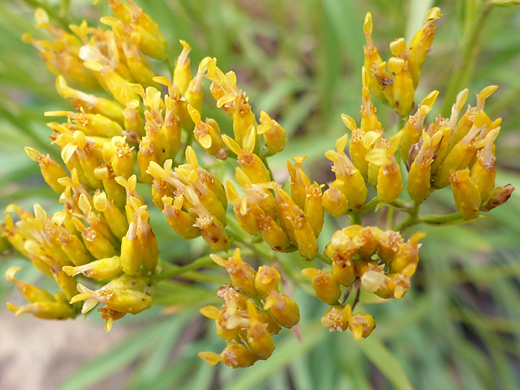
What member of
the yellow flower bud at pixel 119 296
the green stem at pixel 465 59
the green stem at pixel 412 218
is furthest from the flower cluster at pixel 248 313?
the green stem at pixel 465 59

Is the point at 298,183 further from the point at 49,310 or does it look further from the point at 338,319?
the point at 49,310

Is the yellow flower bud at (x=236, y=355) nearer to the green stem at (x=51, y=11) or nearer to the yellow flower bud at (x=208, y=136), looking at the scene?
the yellow flower bud at (x=208, y=136)

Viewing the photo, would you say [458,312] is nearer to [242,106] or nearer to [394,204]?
[394,204]

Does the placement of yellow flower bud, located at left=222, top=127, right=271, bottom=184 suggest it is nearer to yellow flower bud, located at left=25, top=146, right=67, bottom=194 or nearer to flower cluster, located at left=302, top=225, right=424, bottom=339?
flower cluster, located at left=302, top=225, right=424, bottom=339

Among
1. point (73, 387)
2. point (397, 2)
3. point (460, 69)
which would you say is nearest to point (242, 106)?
point (460, 69)

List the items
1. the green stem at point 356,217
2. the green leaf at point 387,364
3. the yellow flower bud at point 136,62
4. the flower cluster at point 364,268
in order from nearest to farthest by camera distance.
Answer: the flower cluster at point 364,268
the green stem at point 356,217
the yellow flower bud at point 136,62
the green leaf at point 387,364

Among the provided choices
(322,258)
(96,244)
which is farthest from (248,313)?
(96,244)
